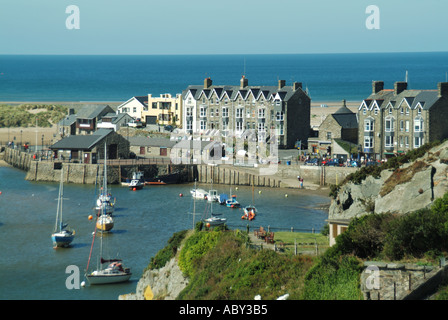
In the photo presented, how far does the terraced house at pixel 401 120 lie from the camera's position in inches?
3135

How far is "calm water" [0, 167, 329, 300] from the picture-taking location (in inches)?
1856

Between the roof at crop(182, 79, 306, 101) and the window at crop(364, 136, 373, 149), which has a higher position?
the roof at crop(182, 79, 306, 101)

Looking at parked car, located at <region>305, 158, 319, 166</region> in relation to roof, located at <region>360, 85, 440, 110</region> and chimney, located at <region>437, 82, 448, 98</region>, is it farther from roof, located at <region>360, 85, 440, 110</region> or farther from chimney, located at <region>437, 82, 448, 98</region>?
chimney, located at <region>437, 82, 448, 98</region>

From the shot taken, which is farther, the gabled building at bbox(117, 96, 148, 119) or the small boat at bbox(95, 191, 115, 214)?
the gabled building at bbox(117, 96, 148, 119)

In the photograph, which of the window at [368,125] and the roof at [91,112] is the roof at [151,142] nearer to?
the roof at [91,112]

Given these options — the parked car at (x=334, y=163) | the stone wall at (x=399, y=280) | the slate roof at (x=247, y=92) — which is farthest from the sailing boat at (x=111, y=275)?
the slate roof at (x=247, y=92)

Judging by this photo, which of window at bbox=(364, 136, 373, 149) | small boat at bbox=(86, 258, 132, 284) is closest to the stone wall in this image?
small boat at bbox=(86, 258, 132, 284)

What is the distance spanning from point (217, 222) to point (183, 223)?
2.55 metres

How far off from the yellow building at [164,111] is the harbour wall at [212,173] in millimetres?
21348

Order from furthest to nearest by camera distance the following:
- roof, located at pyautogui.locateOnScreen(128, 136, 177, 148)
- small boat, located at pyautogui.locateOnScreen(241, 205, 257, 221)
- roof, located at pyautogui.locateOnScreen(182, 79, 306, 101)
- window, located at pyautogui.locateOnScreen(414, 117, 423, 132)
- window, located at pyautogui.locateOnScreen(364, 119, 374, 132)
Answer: roof, located at pyautogui.locateOnScreen(128, 136, 177, 148) < roof, located at pyautogui.locateOnScreen(182, 79, 306, 101) < window, located at pyautogui.locateOnScreen(364, 119, 374, 132) < window, located at pyautogui.locateOnScreen(414, 117, 423, 132) < small boat, located at pyautogui.locateOnScreen(241, 205, 257, 221)

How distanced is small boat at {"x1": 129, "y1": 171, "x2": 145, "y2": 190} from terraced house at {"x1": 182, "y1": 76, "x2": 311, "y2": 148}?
47.1 feet
